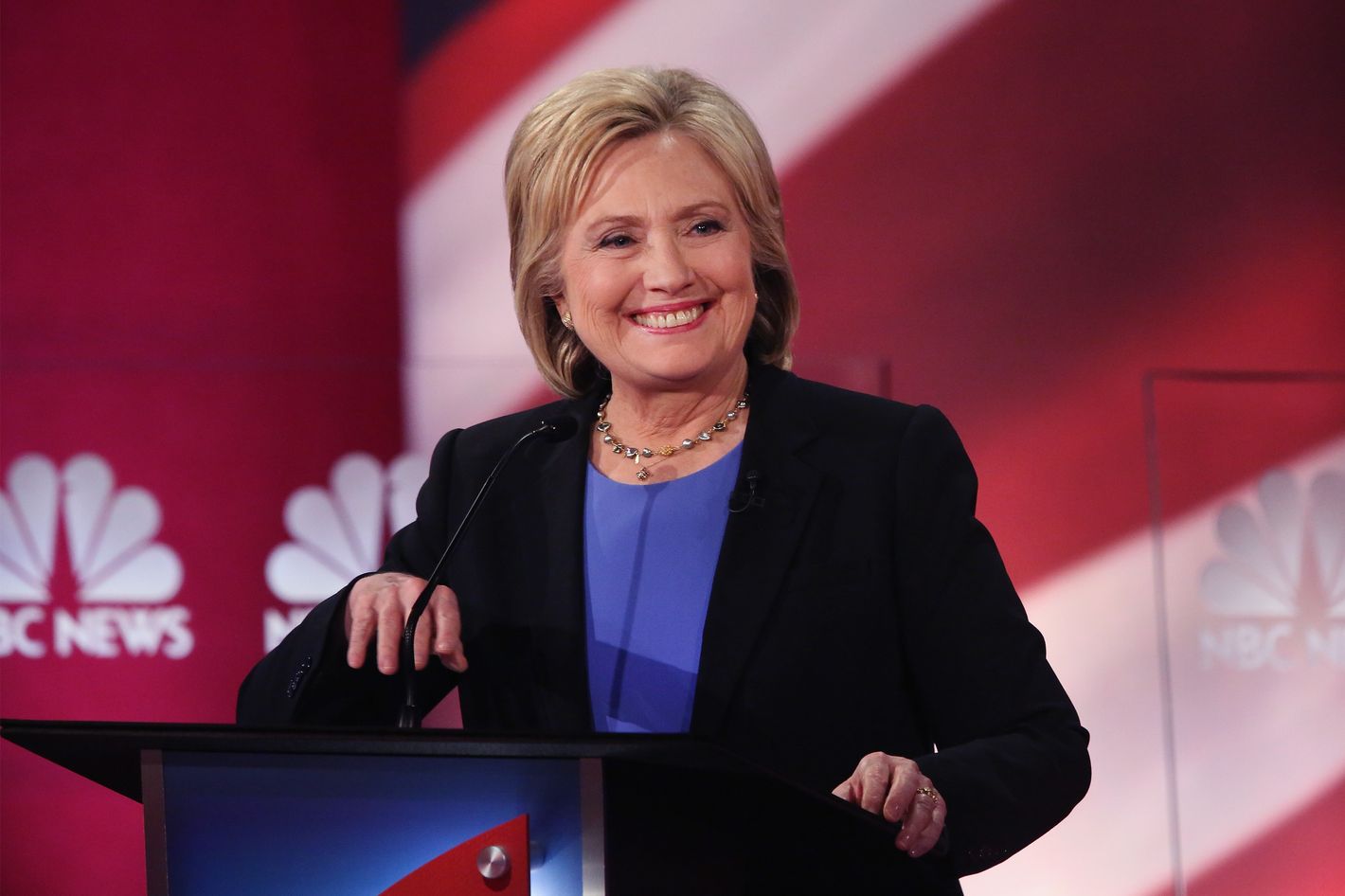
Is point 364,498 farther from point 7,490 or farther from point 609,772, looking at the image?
point 609,772

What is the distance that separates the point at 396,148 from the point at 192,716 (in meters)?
1.19

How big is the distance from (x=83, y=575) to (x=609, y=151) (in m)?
1.69

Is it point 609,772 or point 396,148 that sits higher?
point 396,148

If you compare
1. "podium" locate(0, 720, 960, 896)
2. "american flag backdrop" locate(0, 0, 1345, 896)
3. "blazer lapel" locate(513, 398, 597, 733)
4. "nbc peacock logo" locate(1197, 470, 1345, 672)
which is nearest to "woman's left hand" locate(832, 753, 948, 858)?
"podium" locate(0, 720, 960, 896)

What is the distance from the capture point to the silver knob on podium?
109 centimetres

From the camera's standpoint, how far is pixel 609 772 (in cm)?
104

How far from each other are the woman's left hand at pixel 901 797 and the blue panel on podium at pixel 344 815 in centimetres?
24

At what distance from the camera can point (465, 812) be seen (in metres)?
Answer: 1.11

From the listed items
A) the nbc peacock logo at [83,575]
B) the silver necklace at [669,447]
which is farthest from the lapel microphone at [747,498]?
the nbc peacock logo at [83,575]

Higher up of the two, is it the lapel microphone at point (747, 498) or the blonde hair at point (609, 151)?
the blonde hair at point (609, 151)

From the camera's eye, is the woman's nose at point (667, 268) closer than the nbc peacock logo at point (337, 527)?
Yes

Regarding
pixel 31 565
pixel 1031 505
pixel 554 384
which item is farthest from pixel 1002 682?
pixel 31 565

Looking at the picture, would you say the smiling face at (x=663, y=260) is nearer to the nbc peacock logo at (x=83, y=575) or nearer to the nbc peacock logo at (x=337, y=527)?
the nbc peacock logo at (x=337, y=527)

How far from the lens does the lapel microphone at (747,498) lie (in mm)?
1620
